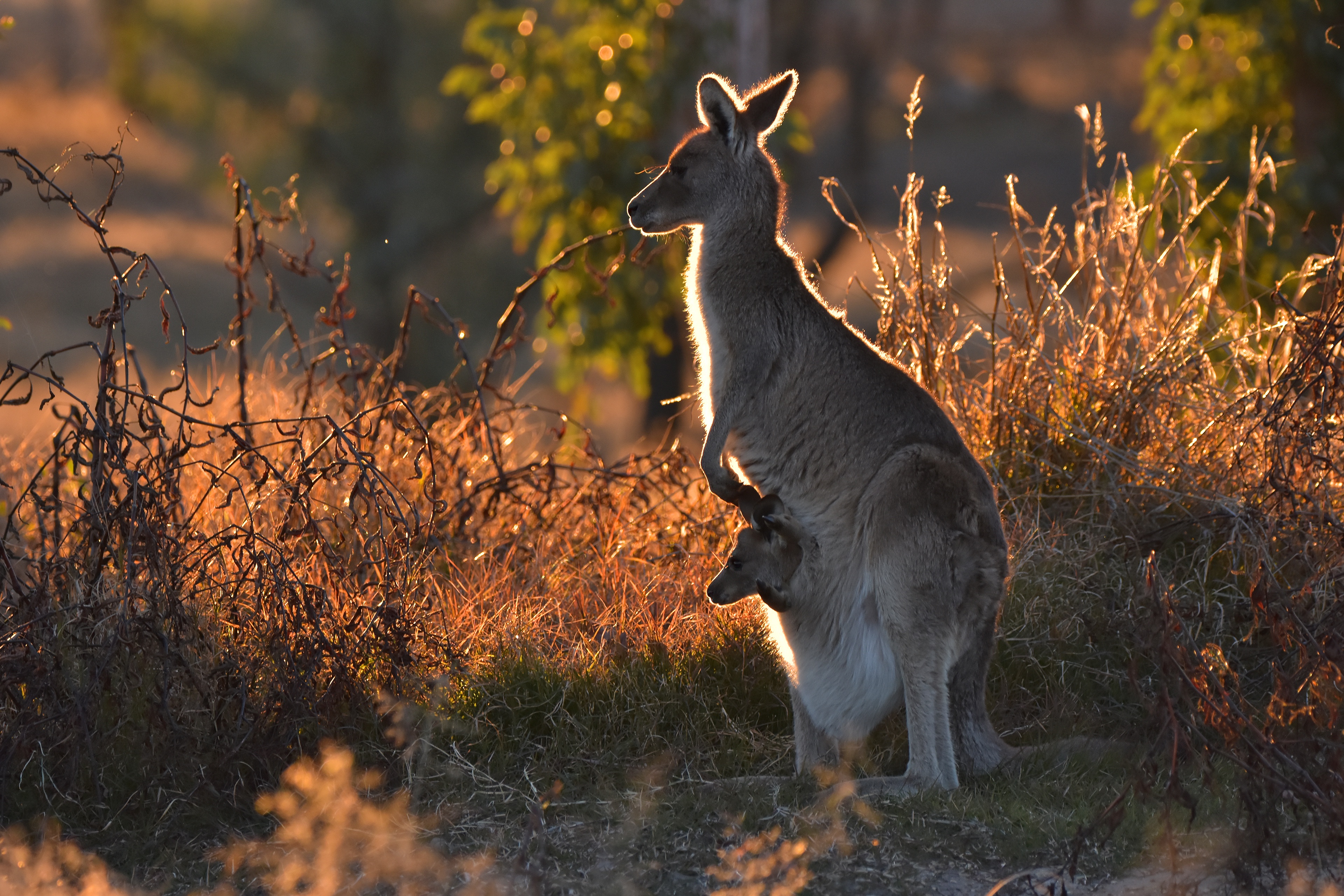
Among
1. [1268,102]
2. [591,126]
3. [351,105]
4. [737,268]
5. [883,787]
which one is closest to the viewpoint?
[883,787]

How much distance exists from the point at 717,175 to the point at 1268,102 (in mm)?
7443

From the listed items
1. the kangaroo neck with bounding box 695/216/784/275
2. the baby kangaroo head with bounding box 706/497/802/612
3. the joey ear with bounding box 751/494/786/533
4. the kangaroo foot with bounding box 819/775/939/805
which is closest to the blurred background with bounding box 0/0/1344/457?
the kangaroo neck with bounding box 695/216/784/275

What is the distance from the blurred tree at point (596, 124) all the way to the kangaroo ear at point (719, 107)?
566 centimetres

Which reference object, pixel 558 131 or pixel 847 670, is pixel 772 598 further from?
pixel 558 131

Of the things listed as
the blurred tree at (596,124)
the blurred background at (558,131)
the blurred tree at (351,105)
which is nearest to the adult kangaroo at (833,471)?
the blurred background at (558,131)

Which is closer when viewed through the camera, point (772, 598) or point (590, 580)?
point (772, 598)

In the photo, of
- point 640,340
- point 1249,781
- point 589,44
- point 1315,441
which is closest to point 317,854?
point 1249,781

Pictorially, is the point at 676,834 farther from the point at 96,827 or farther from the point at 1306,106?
the point at 1306,106

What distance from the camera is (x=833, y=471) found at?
434 centimetres

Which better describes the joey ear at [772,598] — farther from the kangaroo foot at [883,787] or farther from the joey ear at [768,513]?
the kangaroo foot at [883,787]

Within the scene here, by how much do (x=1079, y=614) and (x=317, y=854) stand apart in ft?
9.82

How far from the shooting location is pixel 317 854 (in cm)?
355

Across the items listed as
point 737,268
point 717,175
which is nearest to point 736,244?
point 737,268

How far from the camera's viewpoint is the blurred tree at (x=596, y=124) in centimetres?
1060
